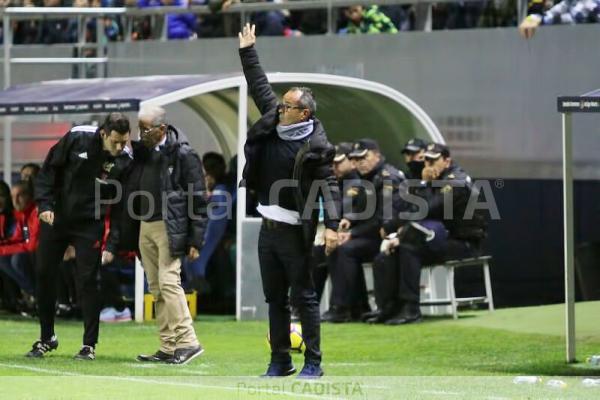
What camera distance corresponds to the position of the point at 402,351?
13992 millimetres

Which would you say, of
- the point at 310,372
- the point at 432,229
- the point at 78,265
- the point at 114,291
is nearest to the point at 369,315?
the point at 432,229

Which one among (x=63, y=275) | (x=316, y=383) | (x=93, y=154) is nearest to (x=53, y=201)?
(x=93, y=154)

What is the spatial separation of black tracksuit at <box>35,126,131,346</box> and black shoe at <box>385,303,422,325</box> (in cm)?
442

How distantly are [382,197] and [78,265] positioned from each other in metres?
5.09

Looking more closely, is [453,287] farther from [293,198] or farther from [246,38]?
[293,198]

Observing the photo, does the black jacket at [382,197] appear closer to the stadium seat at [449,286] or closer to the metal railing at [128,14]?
the stadium seat at [449,286]

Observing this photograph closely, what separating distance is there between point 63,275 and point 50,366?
595 centimetres

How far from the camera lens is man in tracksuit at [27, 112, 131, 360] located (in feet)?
41.7

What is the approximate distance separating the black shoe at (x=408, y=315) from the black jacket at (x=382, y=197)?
36.8 inches

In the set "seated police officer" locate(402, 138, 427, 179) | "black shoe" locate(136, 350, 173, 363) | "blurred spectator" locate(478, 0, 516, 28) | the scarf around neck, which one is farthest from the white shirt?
"blurred spectator" locate(478, 0, 516, 28)

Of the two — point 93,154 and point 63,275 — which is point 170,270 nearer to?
point 93,154

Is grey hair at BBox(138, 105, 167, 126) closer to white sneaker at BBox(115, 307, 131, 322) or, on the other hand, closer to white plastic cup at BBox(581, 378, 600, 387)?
white plastic cup at BBox(581, 378, 600, 387)

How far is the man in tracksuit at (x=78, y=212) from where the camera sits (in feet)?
41.7

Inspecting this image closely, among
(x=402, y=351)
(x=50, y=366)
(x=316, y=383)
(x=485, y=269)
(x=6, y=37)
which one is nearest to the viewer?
(x=316, y=383)
